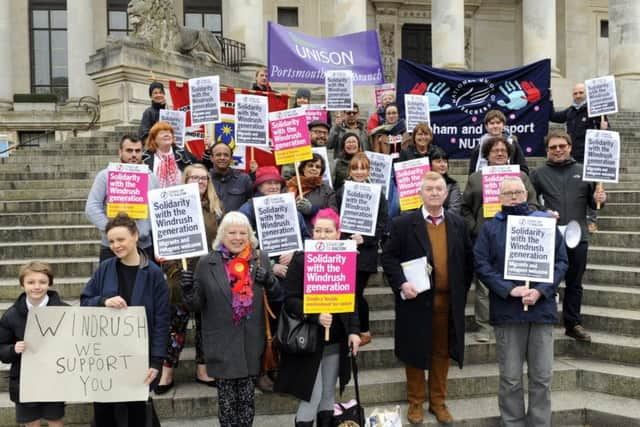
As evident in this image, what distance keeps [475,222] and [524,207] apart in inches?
43.3

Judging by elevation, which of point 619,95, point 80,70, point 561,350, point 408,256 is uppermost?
point 80,70

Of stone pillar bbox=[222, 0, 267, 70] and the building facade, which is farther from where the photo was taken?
the building facade

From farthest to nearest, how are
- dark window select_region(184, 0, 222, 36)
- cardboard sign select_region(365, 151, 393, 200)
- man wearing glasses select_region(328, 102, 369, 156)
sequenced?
dark window select_region(184, 0, 222, 36)
man wearing glasses select_region(328, 102, 369, 156)
cardboard sign select_region(365, 151, 393, 200)

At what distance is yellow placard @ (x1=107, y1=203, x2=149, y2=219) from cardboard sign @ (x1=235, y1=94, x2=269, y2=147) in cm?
240

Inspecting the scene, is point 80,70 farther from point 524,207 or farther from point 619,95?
point 524,207

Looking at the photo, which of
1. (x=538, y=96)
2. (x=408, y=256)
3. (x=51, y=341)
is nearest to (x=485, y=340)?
(x=408, y=256)

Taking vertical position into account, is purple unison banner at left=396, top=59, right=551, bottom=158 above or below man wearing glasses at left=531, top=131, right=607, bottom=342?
above

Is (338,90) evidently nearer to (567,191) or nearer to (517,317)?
(567,191)

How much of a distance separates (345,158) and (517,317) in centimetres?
281

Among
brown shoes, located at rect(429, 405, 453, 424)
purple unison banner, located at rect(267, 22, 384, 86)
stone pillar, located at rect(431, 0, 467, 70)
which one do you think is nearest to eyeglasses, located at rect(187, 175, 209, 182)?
brown shoes, located at rect(429, 405, 453, 424)

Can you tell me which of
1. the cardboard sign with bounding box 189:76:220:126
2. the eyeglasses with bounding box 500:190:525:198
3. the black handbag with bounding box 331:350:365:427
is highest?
the cardboard sign with bounding box 189:76:220:126

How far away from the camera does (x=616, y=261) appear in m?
7.88

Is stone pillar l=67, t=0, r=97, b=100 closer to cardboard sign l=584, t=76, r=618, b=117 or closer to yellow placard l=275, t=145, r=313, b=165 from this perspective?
yellow placard l=275, t=145, r=313, b=165

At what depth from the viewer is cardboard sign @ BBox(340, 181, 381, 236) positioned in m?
5.68
